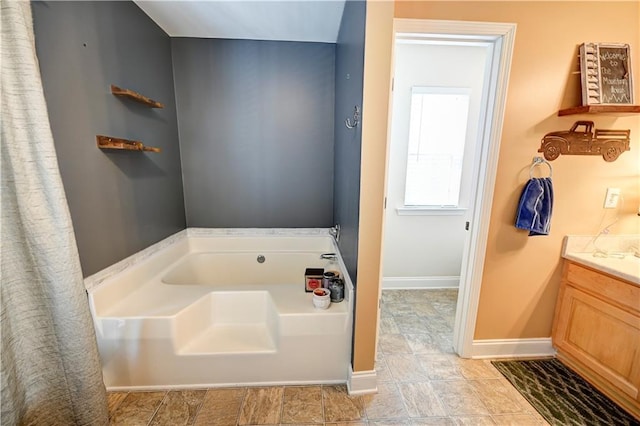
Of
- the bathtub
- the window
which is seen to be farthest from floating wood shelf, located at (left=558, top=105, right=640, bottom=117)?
the bathtub

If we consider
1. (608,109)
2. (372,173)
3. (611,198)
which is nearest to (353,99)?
(372,173)

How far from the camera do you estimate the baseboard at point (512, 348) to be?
75.7 inches

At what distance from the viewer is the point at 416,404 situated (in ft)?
5.10

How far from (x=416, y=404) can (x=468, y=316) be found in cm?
71

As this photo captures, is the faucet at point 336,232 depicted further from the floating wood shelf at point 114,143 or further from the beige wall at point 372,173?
the floating wood shelf at point 114,143

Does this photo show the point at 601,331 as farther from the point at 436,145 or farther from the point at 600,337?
the point at 436,145

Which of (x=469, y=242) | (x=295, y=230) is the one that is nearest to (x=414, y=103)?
(x=469, y=242)

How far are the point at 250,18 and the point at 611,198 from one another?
2916 millimetres

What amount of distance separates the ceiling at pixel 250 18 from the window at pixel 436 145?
112 centimetres

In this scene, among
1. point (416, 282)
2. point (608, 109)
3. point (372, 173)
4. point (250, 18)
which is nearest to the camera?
point (372, 173)

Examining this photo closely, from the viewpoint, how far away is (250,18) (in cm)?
206

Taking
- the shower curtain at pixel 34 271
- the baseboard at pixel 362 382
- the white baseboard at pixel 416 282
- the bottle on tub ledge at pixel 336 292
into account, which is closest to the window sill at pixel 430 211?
the white baseboard at pixel 416 282

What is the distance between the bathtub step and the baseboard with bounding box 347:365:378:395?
1.70 ft

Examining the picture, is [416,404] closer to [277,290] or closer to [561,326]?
[277,290]
